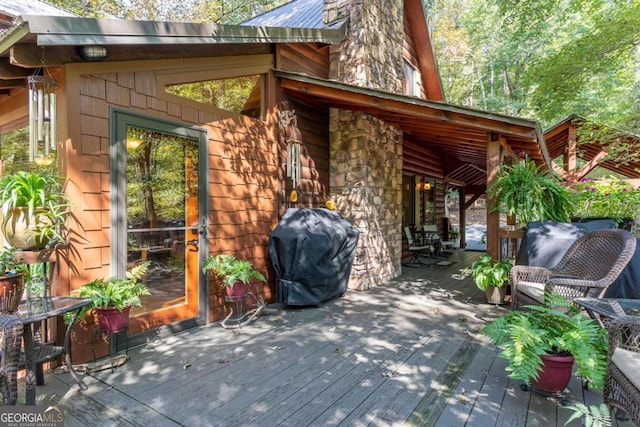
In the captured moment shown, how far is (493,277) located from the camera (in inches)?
174

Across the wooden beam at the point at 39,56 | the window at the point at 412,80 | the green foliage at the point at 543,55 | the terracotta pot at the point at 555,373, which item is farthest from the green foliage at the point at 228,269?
the green foliage at the point at 543,55

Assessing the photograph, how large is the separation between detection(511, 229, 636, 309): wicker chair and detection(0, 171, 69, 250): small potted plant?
3.91m

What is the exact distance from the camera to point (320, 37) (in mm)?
5152

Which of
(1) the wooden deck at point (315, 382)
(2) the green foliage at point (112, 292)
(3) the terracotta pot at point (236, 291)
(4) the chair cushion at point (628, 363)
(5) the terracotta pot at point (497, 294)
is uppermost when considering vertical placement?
(2) the green foliage at point (112, 292)

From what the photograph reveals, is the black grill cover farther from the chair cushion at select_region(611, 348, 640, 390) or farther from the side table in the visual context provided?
the chair cushion at select_region(611, 348, 640, 390)

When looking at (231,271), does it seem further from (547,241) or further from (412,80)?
(412,80)

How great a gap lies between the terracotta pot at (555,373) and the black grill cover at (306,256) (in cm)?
275

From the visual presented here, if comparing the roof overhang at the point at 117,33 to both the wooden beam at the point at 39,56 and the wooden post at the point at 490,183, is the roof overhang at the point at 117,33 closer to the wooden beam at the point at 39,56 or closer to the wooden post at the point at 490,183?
the wooden beam at the point at 39,56

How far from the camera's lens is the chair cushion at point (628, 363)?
4.99ft

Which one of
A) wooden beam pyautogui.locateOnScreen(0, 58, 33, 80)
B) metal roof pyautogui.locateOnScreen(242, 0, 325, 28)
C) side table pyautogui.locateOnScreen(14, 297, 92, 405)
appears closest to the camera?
side table pyautogui.locateOnScreen(14, 297, 92, 405)

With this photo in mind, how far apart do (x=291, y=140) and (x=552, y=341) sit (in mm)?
3687

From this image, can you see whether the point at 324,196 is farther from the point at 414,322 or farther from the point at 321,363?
the point at 321,363

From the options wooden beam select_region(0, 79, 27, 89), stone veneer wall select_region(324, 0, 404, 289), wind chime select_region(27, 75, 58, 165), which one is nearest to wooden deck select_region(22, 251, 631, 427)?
wind chime select_region(27, 75, 58, 165)

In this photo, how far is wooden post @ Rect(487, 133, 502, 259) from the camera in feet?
15.0
